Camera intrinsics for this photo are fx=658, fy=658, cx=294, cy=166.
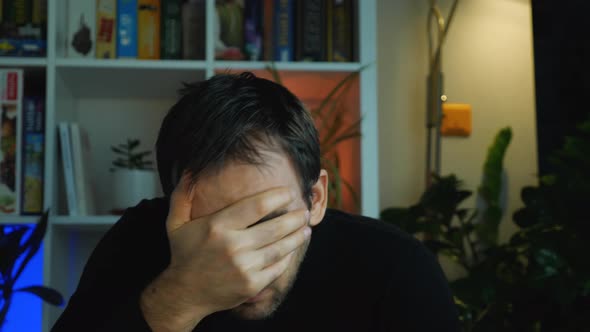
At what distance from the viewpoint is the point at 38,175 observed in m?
1.99

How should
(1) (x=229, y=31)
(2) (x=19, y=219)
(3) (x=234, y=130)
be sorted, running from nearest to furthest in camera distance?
(3) (x=234, y=130), (2) (x=19, y=219), (1) (x=229, y=31)

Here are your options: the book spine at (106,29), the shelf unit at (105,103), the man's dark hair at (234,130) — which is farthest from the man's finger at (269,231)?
the book spine at (106,29)

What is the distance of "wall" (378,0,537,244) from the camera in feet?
8.64

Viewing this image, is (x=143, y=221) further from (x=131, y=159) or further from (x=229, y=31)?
(x=229, y=31)

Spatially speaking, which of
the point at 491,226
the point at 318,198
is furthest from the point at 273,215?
the point at 491,226

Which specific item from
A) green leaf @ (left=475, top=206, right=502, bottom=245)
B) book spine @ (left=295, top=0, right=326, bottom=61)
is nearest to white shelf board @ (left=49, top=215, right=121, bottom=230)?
book spine @ (left=295, top=0, right=326, bottom=61)

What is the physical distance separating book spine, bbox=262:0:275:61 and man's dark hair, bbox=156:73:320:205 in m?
1.09

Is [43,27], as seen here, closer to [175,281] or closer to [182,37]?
[182,37]

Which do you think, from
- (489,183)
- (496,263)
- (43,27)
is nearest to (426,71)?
(489,183)

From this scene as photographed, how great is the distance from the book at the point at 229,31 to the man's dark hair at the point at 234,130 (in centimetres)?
105

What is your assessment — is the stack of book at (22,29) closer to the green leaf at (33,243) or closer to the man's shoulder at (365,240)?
the green leaf at (33,243)

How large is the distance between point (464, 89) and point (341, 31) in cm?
74

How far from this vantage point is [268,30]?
7.65 feet

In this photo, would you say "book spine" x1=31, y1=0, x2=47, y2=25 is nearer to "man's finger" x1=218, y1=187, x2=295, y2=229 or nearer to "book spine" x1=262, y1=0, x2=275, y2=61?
"book spine" x1=262, y1=0, x2=275, y2=61
